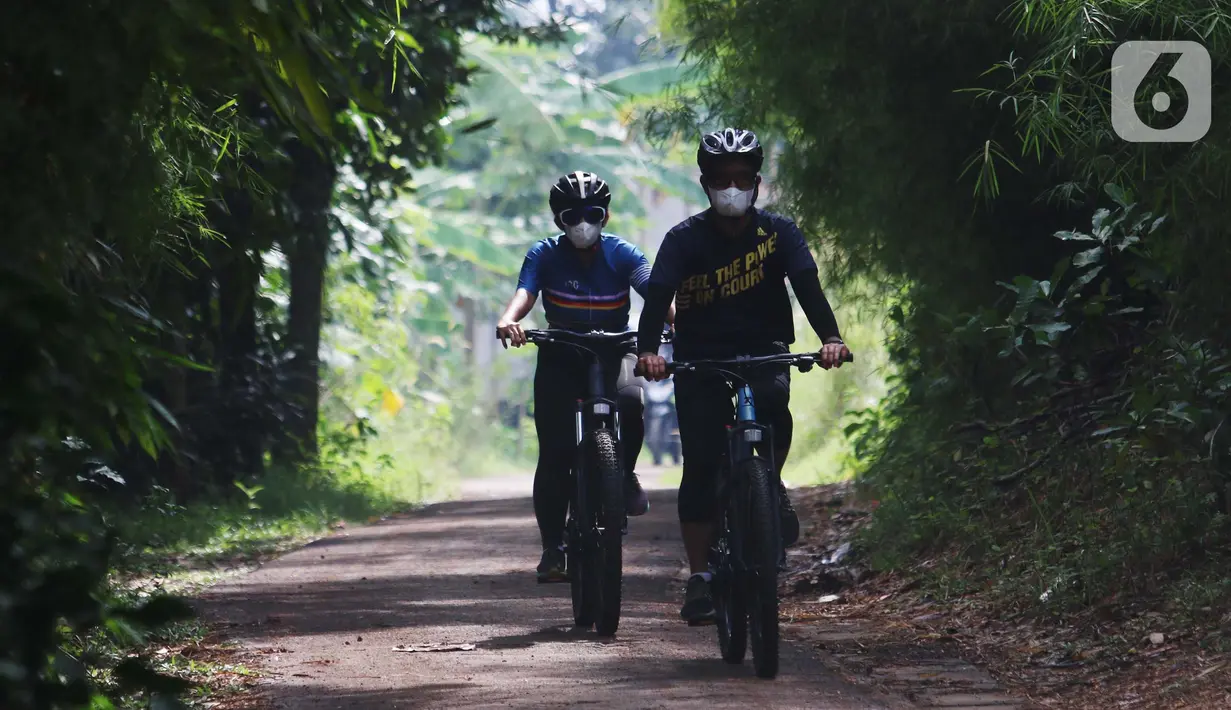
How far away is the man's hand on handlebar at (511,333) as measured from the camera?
7.79 m

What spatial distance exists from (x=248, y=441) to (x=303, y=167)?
2.46 meters

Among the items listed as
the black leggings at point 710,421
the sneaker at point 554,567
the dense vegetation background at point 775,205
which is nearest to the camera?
the dense vegetation background at point 775,205

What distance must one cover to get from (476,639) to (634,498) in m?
0.92

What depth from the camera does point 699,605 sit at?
710cm

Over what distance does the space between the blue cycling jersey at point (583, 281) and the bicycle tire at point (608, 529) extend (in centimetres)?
70

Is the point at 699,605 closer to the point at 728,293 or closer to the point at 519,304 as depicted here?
the point at 728,293

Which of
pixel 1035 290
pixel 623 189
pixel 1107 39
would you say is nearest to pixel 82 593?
pixel 1107 39

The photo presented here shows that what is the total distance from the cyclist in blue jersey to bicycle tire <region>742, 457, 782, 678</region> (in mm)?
1549

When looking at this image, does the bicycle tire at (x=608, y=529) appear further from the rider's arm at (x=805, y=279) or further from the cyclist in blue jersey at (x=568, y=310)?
the rider's arm at (x=805, y=279)

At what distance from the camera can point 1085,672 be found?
6.78 m

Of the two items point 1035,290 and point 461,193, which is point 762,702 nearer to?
point 1035,290

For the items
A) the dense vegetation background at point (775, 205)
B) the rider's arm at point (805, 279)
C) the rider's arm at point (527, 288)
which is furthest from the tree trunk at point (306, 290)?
the rider's arm at point (805, 279)

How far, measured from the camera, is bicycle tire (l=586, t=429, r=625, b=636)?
24.5ft

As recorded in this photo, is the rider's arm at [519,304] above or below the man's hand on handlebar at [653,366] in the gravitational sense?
above
